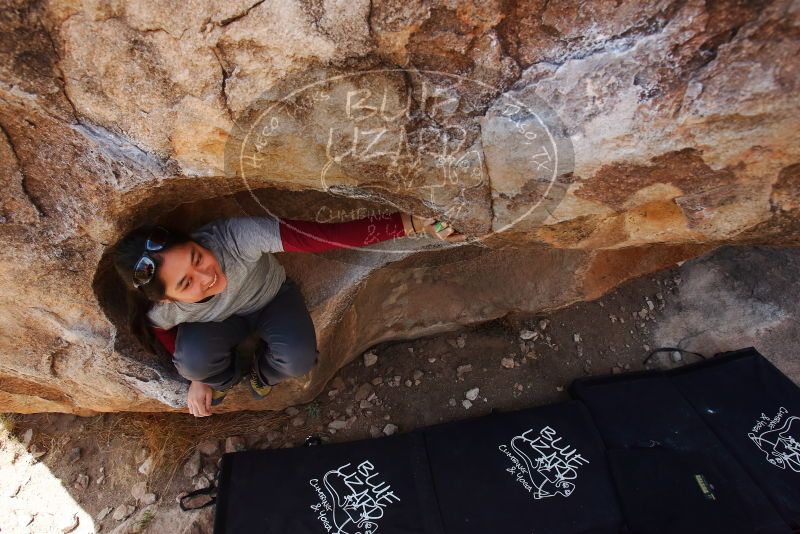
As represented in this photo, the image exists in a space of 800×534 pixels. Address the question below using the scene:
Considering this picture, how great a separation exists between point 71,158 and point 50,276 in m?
0.40

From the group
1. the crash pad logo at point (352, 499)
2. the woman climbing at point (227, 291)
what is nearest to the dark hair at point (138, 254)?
the woman climbing at point (227, 291)

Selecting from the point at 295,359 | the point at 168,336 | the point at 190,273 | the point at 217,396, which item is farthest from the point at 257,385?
the point at 190,273

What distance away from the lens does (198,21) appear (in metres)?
1.00

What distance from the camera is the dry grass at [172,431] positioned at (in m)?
2.15

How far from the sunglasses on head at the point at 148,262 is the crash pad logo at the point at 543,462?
53.6 inches

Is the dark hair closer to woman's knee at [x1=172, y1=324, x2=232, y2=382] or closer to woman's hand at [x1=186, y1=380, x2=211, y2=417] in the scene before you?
woman's knee at [x1=172, y1=324, x2=232, y2=382]

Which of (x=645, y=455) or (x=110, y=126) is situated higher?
(x=110, y=126)

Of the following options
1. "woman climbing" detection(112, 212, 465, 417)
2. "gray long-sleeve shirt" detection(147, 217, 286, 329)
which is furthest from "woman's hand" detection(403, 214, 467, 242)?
"gray long-sleeve shirt" detection(147, 217, 286, 329)

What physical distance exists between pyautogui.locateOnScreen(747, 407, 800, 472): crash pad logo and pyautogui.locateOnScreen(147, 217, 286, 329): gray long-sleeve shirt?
186 cm

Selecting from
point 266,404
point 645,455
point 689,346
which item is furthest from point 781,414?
point 266,404

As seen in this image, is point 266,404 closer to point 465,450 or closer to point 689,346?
point 465,450

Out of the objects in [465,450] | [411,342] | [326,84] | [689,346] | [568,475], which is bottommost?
[568,475]

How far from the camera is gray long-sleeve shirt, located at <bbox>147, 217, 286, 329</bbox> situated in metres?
1.54

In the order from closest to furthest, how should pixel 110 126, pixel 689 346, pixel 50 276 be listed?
pixel 110 126 < pixel 50 276 < pixel 689 346
